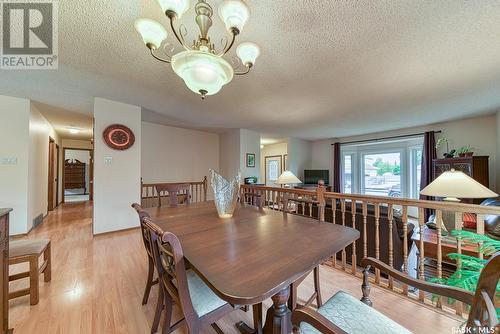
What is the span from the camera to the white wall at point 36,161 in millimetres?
3400

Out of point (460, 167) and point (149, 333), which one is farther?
point (460, 167)

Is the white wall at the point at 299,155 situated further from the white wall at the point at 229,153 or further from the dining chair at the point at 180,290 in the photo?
the dining chair at the point at 180,290

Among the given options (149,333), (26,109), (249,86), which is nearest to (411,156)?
(249,86)

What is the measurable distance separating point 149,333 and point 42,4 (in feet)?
8.31

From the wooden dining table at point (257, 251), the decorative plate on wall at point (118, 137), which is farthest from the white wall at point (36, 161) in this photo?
the wooden dining table at point (257, 251)

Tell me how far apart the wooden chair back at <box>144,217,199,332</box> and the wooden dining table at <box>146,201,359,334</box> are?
3.0 inches

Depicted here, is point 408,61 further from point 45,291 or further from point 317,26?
point 45,291

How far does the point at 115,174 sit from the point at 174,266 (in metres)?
3.24

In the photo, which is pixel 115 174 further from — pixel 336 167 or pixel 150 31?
pixel 336 167

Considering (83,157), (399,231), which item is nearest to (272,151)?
(399,231)

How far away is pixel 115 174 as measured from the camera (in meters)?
3.40

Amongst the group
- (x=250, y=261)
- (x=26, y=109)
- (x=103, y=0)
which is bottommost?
(x=250, y=261)

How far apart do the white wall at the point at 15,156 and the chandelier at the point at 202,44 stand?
3.67 meters

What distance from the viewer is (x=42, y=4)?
1.45 m
